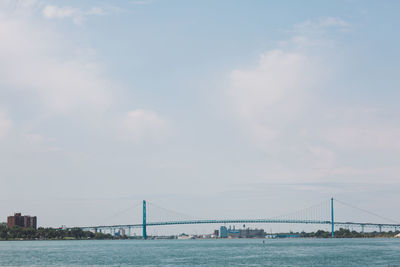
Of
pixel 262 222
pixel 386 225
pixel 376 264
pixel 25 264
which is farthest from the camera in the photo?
Answer: pixel 386 225

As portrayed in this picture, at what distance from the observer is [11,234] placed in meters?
186

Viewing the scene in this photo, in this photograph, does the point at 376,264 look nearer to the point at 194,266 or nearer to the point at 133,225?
the point at 194,266

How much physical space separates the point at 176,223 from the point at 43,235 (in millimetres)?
53774

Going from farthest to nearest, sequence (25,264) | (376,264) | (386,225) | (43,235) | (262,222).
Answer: (43,235) → (386,225) → (262,222) → (25,264) → (376,264)

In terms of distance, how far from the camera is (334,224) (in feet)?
605

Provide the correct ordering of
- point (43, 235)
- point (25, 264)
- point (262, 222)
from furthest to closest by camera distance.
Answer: point (43, 235), point (262, 222), point (25, 264)

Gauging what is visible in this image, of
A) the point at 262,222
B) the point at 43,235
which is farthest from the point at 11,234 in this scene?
the point at 262,222

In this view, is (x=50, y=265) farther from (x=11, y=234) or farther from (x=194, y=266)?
(x=11, y=234)

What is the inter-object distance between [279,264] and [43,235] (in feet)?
501

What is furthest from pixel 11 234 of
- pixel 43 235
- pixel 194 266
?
pixel 194 266

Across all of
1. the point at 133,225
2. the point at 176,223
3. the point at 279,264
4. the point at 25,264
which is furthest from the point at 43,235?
the point at 279,264

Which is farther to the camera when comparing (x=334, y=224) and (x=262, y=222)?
(x=334, y=224)

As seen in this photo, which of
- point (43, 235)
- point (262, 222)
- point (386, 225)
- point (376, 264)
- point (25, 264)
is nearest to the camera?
point (376, 264)

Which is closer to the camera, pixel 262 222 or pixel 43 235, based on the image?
pixel 262 222
